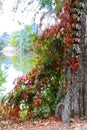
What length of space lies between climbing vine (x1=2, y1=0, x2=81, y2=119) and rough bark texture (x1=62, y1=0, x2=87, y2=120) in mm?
120

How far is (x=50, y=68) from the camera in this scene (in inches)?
342

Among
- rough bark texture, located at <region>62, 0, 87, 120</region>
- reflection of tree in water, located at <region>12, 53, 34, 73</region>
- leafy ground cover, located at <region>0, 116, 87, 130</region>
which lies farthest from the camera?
reflection of tree in water, located at <region>12, 53, 34, 73</region>

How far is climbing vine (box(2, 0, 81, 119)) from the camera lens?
25.6 ft

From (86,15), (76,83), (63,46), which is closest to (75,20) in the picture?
(86,15)

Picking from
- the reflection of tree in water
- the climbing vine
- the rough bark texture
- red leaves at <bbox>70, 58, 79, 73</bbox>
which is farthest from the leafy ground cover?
the reflection of tree in water

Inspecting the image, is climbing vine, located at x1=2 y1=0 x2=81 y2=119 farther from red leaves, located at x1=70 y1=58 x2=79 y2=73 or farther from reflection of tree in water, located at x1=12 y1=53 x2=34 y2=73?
reflection of tree in water, located at x1=12 y1=53 x2=34 y2=73

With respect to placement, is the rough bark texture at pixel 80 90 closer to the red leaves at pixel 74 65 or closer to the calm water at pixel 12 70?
the red leaves at pixel 74 65

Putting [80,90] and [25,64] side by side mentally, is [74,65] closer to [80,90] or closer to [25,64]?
[80,90]

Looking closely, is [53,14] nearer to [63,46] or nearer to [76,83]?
[63,46]

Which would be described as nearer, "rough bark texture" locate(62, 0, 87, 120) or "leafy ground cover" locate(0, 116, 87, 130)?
"leafy ground cover" locate(0, 116, 87, 130)

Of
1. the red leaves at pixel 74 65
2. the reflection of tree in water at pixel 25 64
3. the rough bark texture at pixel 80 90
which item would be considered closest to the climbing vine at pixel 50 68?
the red leaves at pixel 74 65

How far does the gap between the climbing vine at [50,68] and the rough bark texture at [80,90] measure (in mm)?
120

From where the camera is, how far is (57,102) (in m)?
8.58

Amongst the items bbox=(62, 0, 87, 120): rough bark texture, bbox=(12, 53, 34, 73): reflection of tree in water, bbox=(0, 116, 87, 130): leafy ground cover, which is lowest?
bbox=(0, 116, 87, 130): leafy ground cover
